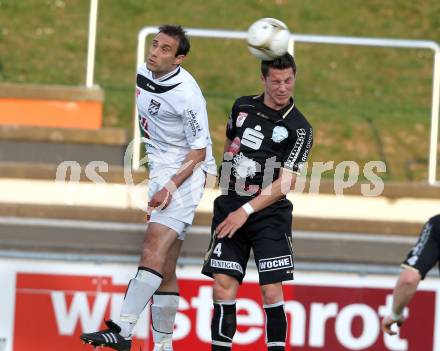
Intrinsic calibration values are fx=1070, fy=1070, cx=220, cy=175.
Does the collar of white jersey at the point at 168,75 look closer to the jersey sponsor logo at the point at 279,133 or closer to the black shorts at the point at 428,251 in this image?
the jersey sponsor logo at the point at 279,133

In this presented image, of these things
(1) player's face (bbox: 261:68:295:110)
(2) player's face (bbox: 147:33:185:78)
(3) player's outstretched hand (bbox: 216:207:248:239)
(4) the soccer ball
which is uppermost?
(4) the soccer ball

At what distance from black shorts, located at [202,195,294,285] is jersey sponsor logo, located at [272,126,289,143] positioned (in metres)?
0.44

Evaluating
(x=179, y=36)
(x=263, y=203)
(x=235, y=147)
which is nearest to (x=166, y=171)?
(x=235, y=147)

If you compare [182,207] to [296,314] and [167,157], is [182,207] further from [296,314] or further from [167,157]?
[296,314]

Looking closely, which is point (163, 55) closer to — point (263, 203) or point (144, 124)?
point (144, 124)

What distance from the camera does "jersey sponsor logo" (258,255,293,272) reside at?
23.3 ft

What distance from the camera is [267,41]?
7332 mm

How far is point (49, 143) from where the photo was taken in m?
11.2

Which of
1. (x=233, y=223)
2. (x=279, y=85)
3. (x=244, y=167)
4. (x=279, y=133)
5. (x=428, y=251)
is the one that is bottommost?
(x=233, y=223)

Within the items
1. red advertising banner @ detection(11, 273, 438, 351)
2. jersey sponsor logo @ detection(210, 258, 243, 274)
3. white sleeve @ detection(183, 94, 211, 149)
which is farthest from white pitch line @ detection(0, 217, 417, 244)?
jersey sponsor logo @ detection(210, 258, 243, 274)

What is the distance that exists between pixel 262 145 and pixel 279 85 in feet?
1.38

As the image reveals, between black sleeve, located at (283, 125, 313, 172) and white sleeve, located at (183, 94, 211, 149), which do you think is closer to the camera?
black sleeve, located at (283, 125, 313, 172)

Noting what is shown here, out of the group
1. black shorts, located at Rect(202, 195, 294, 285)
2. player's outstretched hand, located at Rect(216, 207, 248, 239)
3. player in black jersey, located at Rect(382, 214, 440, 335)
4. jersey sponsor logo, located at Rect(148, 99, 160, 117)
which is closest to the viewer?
player in black jersey, located at Rect(382, 214, 440, 335)

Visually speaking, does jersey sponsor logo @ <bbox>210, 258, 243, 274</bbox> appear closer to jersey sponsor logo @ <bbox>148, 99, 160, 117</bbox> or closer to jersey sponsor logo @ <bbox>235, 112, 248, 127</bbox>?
jersey sponsor logo @ <bbox>235, 112, 248, 127</bbox>
